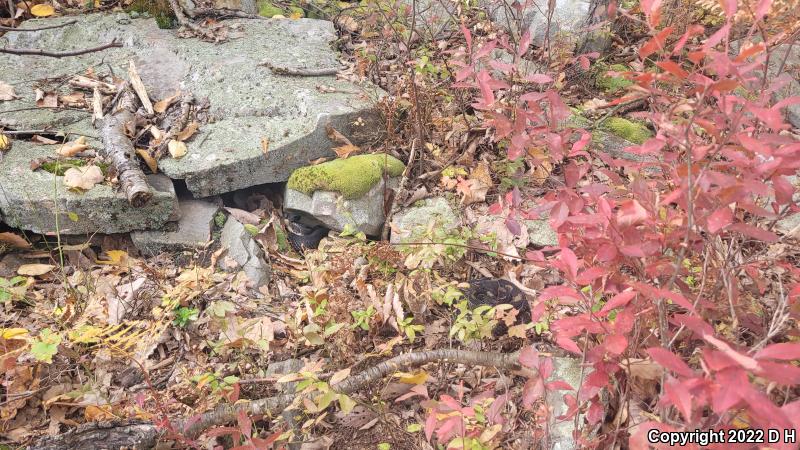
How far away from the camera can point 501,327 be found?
3.22 meters

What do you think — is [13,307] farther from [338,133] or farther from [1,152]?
[338,133]

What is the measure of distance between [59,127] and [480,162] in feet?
11.5

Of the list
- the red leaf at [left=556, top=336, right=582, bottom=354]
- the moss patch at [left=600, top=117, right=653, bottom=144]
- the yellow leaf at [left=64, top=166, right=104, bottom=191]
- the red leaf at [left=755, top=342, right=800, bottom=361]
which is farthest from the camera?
the moss patch at [left=600, top=117, right=653, bottom=144]

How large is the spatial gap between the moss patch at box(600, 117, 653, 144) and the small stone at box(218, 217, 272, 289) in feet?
10.1

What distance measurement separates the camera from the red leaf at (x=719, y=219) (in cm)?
142

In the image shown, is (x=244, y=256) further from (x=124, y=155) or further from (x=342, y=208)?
(x=124, y=155)

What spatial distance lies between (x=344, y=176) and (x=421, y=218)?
670mm

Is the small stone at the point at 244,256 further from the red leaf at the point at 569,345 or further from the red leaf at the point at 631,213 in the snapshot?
the red leaf at the point at 631,213

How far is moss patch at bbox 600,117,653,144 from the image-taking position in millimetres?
4762

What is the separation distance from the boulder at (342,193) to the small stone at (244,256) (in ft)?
1.39

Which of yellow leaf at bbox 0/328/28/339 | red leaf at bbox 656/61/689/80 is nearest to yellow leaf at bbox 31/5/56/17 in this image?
yellow leaf at bbox 0/328/28/339

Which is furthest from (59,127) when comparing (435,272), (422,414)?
(422,414)

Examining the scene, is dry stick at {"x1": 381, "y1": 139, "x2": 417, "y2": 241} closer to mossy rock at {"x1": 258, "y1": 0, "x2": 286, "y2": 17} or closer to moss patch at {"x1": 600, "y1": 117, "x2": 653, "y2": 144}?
moss patch at {"x1": 600, "y1": 117, "x2": 653, "y2": 144}

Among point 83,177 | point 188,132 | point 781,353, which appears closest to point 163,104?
point 188,132
